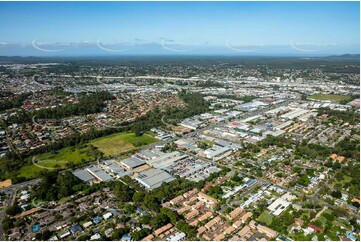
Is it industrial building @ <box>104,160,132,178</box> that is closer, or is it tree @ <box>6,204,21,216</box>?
tree @ <box>6,204,21,216</box>

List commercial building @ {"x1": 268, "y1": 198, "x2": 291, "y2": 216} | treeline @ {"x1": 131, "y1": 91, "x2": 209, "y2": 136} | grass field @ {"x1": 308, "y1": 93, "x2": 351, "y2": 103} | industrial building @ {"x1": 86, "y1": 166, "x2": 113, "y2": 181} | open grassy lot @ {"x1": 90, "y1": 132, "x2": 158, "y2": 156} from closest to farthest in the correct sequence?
commercial building @ {"x1": 268, "y1": 198, "x2": 291, "y2": 216} → industrial building @ {"x1": 86, "y1": 166, "x2": 113, "y2": 181} → open grassy lot @ {"x1": 90, "y1": 132, "x2": 158, "y2": 156} → treeline @ {"x1": 131, "y1": 91, "x2": 209, "y2": 136} → grass field @ {"x1": 308, "y1": 93, "x2": 351, "y2": 103}

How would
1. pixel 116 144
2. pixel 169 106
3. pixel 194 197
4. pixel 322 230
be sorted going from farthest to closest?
pixel 169 106 → pixel 116 144 → pixel 194 197 → pixel 322 230

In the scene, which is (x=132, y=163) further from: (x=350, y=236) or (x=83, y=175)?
(x=350, y=236)

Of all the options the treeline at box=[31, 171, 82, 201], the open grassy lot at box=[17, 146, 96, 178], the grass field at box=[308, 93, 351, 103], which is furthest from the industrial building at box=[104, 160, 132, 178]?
the grass field at box=[308, 93, 351, 103]

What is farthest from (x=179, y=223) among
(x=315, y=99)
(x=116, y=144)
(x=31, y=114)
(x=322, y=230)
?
(x=315, y=99)

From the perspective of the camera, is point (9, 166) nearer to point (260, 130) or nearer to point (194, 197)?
point (194, 197)

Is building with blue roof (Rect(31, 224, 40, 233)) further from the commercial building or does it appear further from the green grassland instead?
the commercial building
